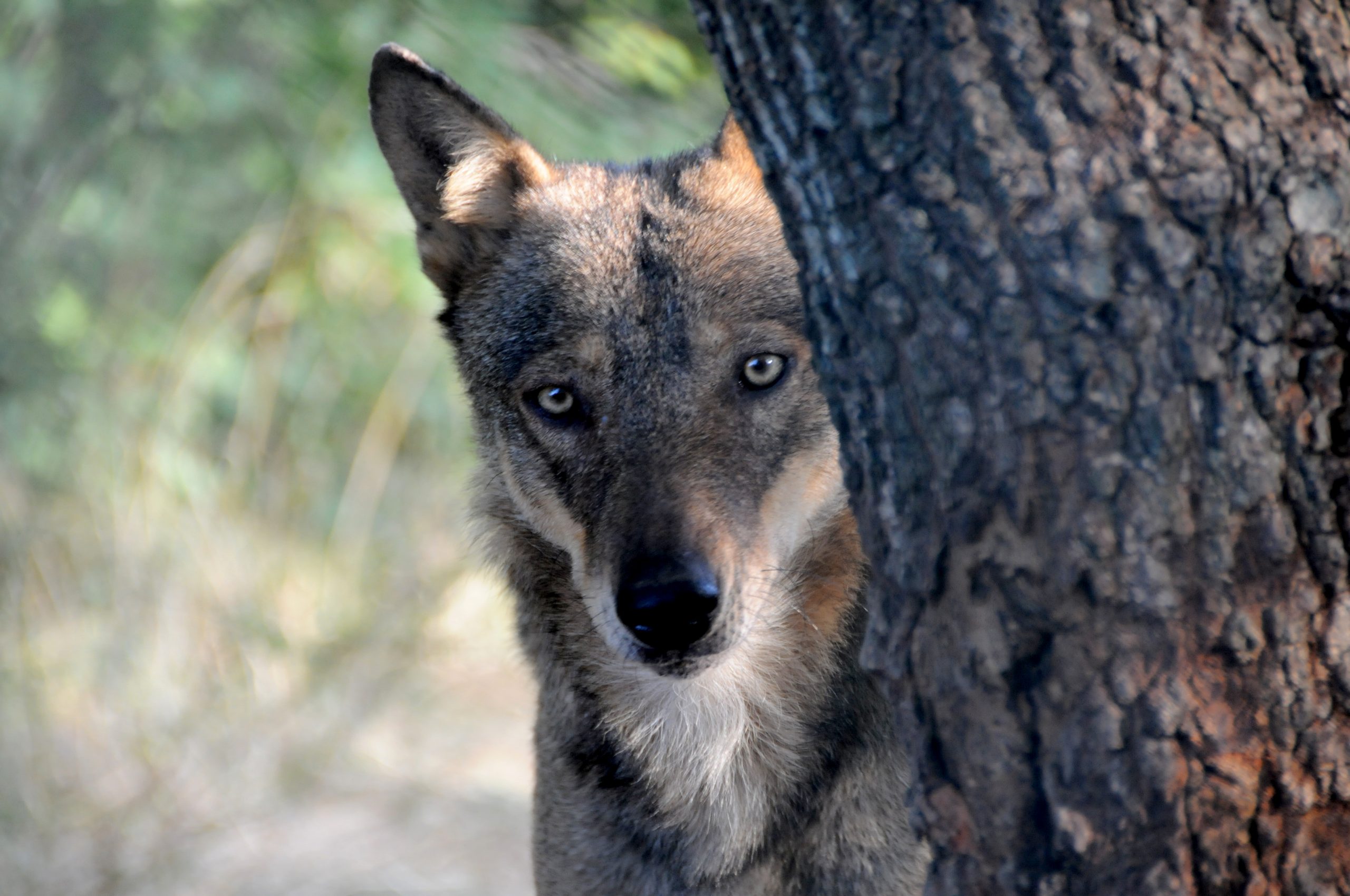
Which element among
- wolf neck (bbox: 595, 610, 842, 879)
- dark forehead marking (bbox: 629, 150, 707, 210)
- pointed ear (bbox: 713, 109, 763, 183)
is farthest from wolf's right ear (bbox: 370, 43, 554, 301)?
wolf neck (bbox: 595, 610, 842, 879)

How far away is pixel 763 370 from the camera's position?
9.55ft

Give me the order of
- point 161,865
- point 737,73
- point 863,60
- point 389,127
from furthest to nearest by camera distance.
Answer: point 161,865 → point 389,127 → point 737,73 → point 863,60

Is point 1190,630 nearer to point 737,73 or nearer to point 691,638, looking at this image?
point 737,73

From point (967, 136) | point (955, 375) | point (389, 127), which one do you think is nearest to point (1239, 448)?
point (955, 375)

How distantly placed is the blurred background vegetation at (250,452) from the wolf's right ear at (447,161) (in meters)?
1.07

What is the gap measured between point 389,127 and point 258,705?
4.00m

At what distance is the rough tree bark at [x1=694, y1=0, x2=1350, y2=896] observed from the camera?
1506 mm

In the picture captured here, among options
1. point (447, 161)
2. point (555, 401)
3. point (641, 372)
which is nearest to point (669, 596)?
point (641, 372)

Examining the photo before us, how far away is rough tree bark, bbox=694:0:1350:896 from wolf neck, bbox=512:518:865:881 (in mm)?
1284

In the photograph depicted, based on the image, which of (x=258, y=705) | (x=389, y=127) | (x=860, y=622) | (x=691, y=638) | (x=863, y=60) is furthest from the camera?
(x=258, y=705)

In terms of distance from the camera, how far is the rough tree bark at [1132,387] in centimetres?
151

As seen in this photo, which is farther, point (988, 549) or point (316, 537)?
point (316, 537)

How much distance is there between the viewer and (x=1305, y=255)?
1.49m

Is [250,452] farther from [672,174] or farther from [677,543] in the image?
[677,543]
